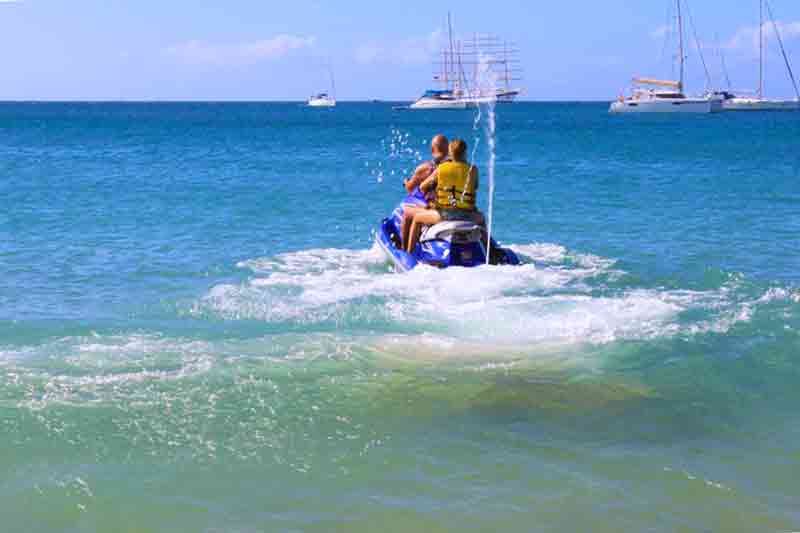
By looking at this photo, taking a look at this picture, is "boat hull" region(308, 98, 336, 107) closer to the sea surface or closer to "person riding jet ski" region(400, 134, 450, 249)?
the sea surface

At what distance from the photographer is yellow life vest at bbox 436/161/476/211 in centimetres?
1099

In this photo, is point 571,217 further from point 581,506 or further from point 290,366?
point 581,506

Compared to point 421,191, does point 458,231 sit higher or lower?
lower

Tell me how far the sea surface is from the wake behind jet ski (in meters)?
0.28

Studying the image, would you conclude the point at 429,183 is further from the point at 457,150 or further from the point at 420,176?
the point at 420,176

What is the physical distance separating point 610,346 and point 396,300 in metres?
2.60

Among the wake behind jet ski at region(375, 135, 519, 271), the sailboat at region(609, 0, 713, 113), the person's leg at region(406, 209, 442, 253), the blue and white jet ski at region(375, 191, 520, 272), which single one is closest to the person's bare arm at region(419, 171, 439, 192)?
the wake behind jet ski at region(375, 135, 519, 271)

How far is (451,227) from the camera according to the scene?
10.8 meters

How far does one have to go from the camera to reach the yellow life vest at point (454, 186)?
433 inches

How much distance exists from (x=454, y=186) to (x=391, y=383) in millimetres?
4364

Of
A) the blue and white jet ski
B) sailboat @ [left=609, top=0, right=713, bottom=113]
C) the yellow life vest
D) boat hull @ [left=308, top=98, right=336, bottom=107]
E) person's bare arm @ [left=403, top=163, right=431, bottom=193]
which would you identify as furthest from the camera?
boat hull @ [left=308, top=98, right=336, bottom=107]

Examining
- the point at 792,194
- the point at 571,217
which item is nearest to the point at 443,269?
the point at 571,217

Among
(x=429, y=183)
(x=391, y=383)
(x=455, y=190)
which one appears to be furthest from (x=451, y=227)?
(x=391, y=383)

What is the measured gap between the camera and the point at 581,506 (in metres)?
5.16
